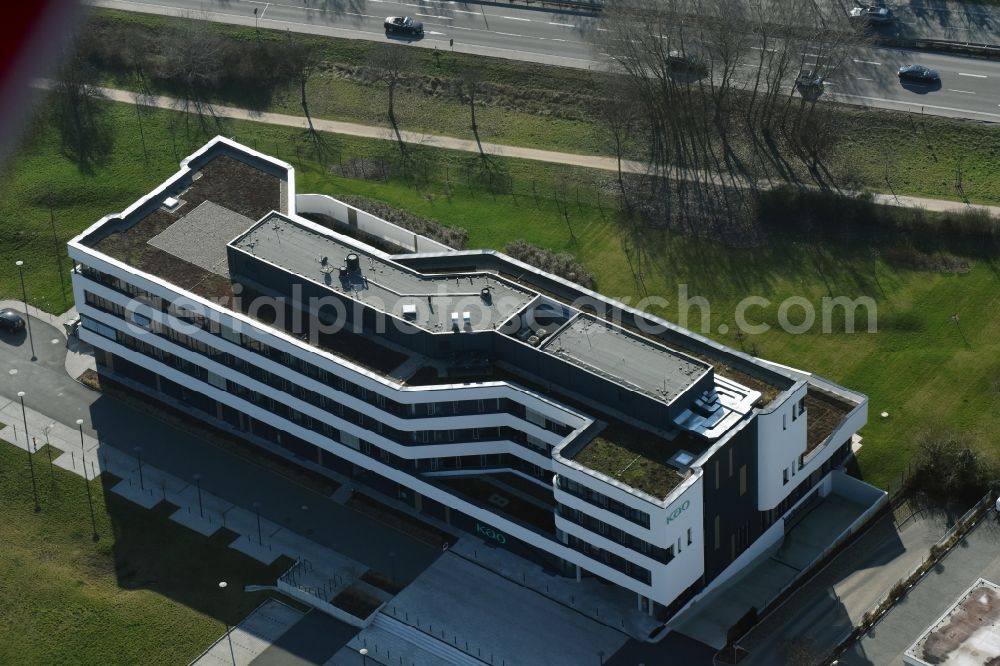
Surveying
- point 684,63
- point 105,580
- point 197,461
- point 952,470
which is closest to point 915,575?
point 952,470

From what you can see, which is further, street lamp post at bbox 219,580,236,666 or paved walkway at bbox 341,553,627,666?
street lamp post at bbox 219,580,236,666

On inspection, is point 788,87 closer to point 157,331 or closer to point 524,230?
point 524,230

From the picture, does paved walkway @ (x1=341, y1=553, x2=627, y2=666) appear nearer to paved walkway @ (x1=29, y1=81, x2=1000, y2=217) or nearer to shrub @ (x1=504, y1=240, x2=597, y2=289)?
shrub @ (x1=504, y1=240, x2=597, y2=289)

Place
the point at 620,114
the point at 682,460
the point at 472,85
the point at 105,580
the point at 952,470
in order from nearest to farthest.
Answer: the point at 682,460
the point at 105,580
the point at 952,470
the point at 620,114
the point at 472,85

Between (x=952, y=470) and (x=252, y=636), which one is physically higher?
(x=952, y=470)

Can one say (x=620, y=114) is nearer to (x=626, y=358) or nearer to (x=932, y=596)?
(x=626, y=358)

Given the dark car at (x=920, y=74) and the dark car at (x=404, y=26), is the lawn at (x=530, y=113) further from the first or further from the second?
the dark car at (x=920, y=74)

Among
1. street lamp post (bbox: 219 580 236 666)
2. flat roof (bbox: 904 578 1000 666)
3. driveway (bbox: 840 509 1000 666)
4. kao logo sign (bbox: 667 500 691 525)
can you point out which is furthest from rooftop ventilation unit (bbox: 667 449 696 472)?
street lamp post (bbox: 219 580 236 666)

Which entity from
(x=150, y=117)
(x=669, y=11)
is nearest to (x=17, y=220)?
(x=150, y=117)
